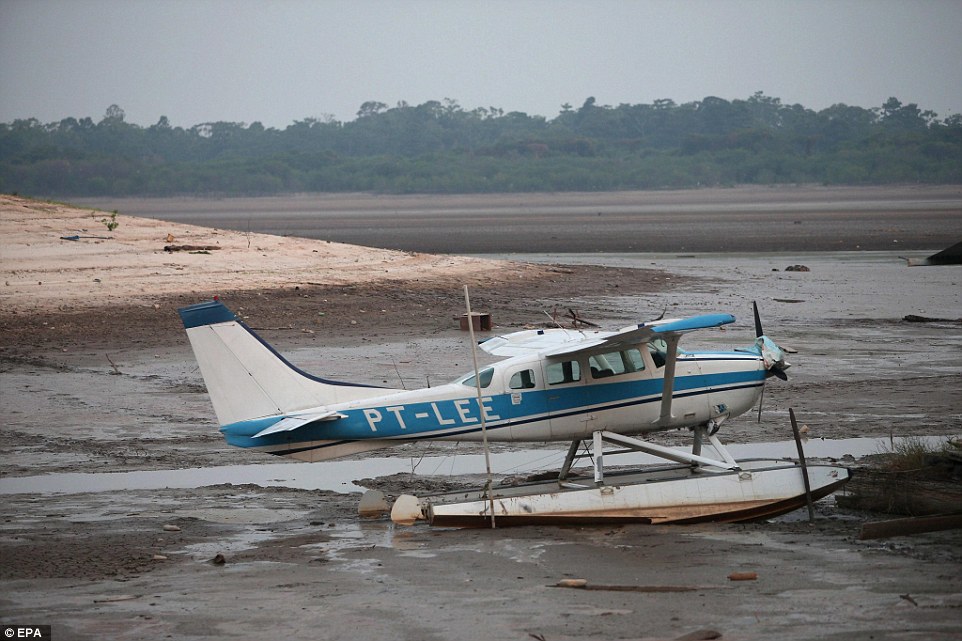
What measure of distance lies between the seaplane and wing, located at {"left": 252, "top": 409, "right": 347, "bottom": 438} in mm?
21

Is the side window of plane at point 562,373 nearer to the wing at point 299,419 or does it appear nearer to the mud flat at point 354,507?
the mud flat at point 354,507

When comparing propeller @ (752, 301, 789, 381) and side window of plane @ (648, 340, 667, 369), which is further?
propeller @ (752, 301, 789, 381)

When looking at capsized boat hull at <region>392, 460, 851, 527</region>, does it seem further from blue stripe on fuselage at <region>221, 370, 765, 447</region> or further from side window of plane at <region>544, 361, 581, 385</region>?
side window of plane at <region>544, 361, 581, 385</region>

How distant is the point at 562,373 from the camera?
509 inches

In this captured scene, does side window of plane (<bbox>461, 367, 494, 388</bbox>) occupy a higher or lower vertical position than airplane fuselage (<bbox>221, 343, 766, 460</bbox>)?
higher

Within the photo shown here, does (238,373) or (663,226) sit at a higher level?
(238,373)

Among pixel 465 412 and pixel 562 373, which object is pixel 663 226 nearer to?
pixel 562 373

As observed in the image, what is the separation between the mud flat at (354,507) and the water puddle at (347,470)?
204mm

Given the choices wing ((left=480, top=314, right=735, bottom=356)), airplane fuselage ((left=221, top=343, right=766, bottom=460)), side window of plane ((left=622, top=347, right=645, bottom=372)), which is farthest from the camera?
side window of plane ((left=622, top=347, right=645, bottom=372))

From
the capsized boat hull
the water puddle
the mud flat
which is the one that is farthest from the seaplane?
the water puddle

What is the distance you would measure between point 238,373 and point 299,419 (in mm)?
820

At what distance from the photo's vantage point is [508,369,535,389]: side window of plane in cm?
1293

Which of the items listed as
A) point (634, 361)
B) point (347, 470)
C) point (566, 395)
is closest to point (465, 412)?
point (566, 395)

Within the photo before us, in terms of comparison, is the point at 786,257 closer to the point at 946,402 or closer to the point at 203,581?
the point at 946,402
